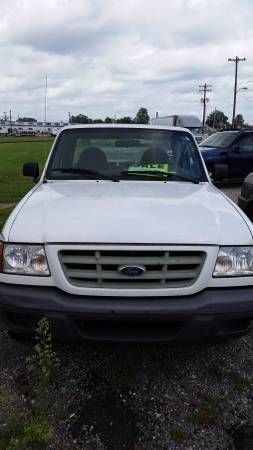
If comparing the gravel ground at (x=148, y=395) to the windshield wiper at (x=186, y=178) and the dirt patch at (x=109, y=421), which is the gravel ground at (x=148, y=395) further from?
the windshield wiper at (x=186, y=178)

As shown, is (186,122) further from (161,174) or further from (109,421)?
(109,421)

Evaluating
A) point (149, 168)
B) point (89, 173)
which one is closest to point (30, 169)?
point (89, 173)

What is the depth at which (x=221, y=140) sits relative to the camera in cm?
1537

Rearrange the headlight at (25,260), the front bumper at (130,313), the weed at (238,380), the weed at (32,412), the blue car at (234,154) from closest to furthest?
the weed at (32,412), the front bumper at (130,313), the headlight at (25,260), the weed at (238,380), the blue car at (234,154)

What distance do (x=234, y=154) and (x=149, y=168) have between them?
34.2ft

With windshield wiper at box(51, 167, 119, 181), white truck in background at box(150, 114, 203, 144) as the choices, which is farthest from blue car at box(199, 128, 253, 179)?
white truck in background at box(150, 114, 203, 144)

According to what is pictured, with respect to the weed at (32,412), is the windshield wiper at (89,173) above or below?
above

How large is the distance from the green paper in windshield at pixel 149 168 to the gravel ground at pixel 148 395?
1.65 meters

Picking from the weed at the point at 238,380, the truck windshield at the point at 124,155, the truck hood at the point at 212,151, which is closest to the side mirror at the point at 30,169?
the truck windshield at the point at 124,155

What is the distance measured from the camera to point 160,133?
5.01m

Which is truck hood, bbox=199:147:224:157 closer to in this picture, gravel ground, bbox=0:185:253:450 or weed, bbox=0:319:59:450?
gravel ground, bbox=0:185:253:450

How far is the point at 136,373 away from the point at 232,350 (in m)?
0.85

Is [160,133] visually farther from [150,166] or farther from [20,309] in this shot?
[20,309]

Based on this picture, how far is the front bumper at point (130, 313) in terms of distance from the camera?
294 centimetres
